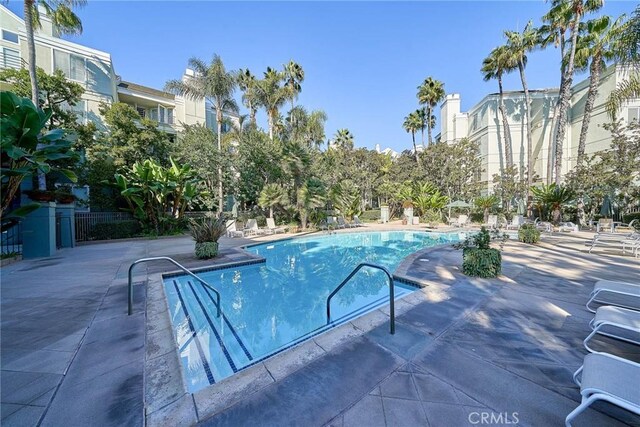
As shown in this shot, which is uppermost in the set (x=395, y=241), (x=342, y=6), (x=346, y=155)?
(x=342, y=6)

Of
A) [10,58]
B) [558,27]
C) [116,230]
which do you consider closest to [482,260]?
[116,230]

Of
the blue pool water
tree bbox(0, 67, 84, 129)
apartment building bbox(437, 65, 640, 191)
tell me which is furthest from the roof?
apartment building bbox(437, 65, 640, 191)

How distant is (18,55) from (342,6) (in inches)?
920

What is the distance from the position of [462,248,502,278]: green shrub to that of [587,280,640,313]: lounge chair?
168 cm

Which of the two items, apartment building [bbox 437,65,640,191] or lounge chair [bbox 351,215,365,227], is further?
apartment building [bbox 437,65,640,191]

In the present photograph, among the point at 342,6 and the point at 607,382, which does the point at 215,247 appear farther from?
the point at 342,6

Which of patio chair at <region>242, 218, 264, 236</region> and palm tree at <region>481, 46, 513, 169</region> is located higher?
palm tree at <region>481, 46, 513, 169</region>

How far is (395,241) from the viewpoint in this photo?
14.5 metres

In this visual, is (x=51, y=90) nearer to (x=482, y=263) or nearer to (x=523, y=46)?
(x=482, y=263)

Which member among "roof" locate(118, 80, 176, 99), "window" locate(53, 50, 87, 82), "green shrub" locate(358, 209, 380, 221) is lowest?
"green shrub" locate(358, 209, 380, 221)

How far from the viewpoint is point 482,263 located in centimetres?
614

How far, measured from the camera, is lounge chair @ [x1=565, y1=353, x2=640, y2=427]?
179 centimetres

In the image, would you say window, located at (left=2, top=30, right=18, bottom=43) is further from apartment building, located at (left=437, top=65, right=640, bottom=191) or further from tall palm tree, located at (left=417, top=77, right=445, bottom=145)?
apartment building, located at (left=437, top=65, right=640, bottom=191)

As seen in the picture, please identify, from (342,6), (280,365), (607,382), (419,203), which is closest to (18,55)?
(342,6)
